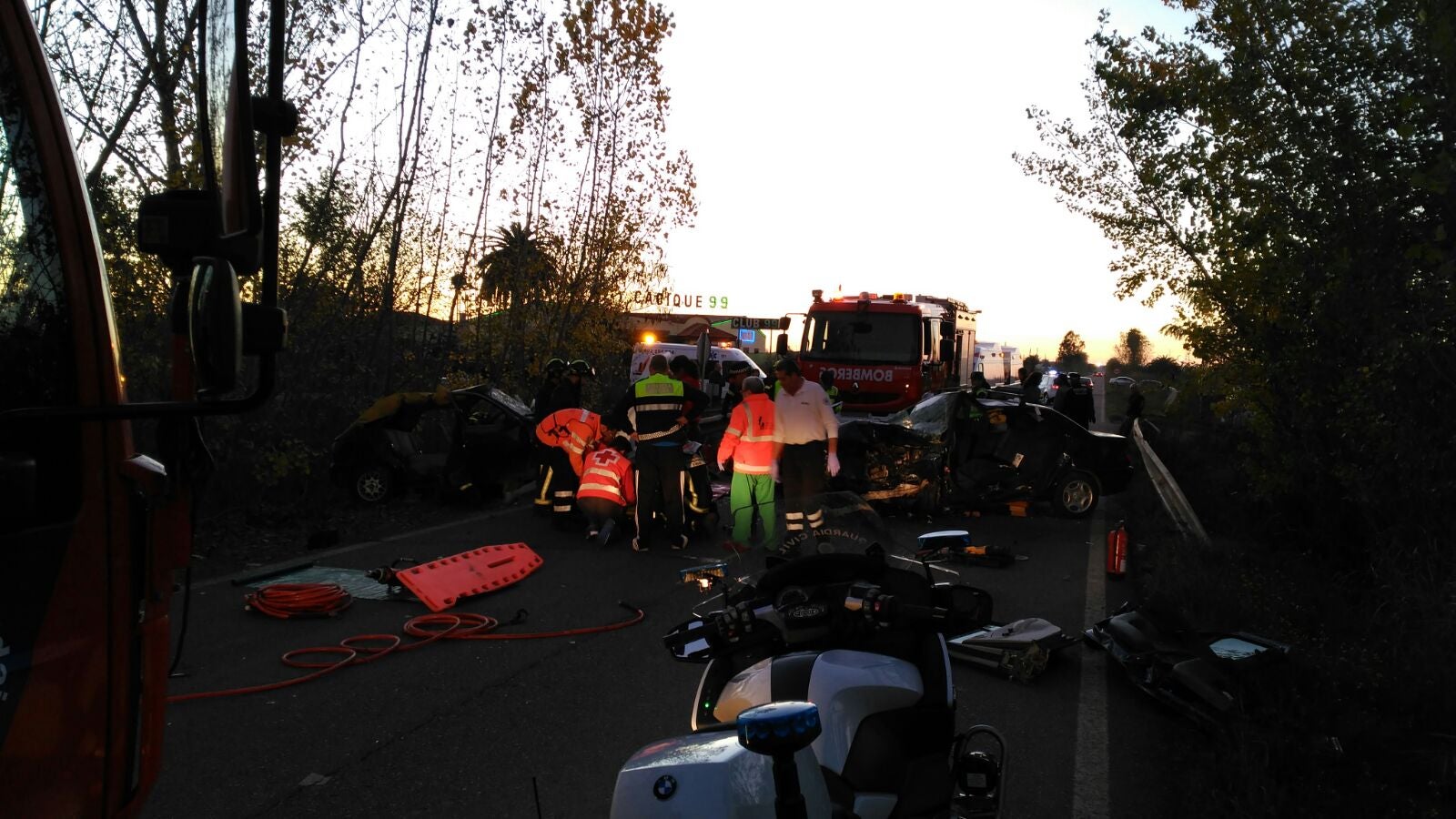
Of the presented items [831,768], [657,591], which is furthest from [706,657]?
[657,591]

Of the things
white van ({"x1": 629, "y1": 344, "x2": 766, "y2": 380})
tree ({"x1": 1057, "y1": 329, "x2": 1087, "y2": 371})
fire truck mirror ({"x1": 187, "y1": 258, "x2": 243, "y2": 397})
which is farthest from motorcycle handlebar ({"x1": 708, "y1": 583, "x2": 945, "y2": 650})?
tree ({"x1": 1057, "y1": 329, "x2": 1087, "y2": 371})

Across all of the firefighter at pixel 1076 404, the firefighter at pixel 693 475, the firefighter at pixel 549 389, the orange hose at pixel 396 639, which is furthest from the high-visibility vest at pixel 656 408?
the firefighter at pixel 1076 404

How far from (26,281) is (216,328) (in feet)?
1.30

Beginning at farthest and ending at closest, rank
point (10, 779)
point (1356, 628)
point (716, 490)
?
point (716, 490)
point (1356, 628)
point (10, 779)

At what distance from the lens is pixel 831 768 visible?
8.34 feet

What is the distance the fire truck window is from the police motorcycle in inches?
53.1

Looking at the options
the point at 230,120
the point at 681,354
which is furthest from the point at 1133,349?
the point at 230,120

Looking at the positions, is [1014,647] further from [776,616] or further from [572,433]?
[572,433]

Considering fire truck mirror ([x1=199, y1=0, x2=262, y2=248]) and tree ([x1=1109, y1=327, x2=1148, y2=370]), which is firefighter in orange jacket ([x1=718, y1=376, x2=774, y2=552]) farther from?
tree ([x1=1109, y1=327, x2=1148, y2=370])

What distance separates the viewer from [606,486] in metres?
9.74

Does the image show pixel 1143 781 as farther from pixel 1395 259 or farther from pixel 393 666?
pixel 1395 259

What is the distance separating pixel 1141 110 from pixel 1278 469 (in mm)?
3999

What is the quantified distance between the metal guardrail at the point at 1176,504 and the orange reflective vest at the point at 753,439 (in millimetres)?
4050

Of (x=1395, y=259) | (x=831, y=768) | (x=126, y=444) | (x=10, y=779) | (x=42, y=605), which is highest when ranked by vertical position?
(x=1395, y=259)
